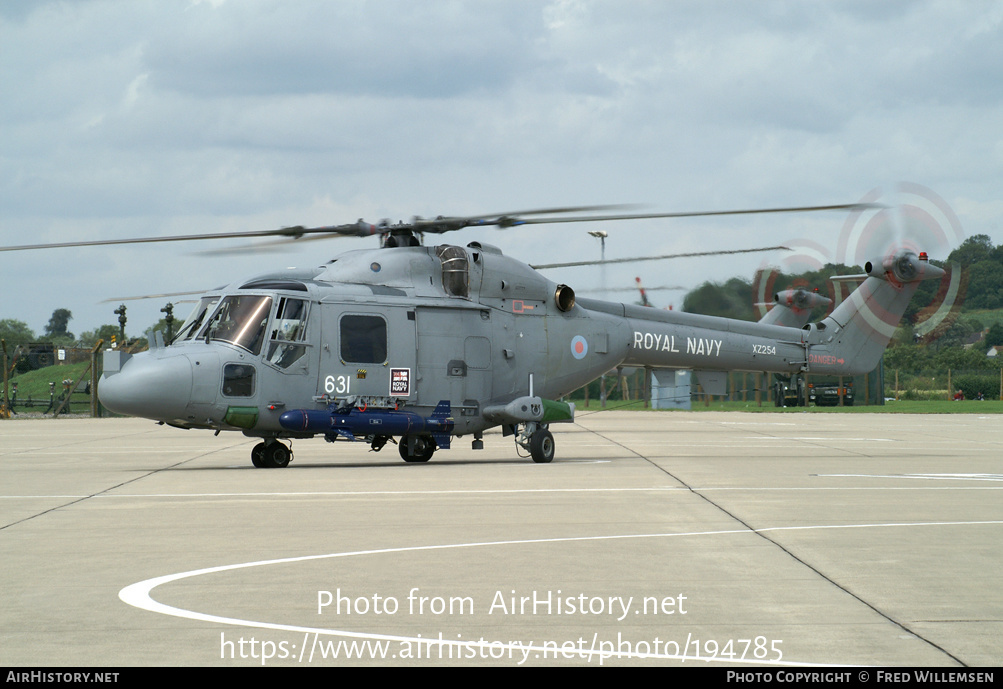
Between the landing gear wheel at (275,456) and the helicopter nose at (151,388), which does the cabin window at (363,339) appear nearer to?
the landing gear wheel at (275,456)

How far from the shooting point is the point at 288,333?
1778cm

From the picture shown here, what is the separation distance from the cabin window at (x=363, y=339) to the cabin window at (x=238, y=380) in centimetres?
173

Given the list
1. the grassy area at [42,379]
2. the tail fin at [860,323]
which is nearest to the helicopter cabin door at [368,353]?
the tail fin at [860,323]

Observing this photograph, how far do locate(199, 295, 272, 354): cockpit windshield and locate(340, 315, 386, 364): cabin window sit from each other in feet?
4.78

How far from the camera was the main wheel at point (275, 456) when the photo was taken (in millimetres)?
18156

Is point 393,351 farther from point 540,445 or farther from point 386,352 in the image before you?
point 540,445

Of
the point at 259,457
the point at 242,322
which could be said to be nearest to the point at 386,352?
the point at 242,322

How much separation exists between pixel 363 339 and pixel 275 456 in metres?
2.54

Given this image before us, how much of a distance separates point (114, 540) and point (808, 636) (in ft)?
20.4

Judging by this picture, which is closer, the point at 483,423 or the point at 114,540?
the point at 114,540

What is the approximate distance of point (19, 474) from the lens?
16469 millimetres
